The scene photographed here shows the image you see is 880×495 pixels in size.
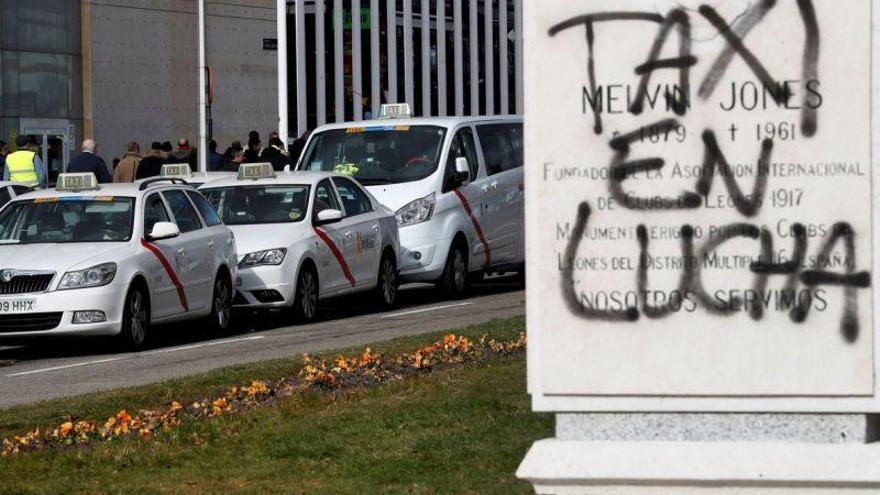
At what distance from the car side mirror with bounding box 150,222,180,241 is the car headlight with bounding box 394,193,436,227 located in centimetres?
494

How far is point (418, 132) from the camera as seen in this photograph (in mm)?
24062

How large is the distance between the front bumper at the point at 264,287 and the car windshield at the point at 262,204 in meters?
0.88

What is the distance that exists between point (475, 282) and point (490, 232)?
129 inches

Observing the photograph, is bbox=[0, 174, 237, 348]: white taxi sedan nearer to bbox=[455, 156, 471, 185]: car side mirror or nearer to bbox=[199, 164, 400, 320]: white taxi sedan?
bbox=[199, 164, 400, 320]: white taxi sedan

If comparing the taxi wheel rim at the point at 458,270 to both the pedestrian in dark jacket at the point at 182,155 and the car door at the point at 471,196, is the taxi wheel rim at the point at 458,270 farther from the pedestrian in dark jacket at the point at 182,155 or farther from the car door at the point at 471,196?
the pedestrian in dark jacket at the point at 182,155

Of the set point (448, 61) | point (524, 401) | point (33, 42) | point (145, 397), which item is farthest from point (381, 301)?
point (448, 61)

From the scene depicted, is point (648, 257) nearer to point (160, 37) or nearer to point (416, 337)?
point (416, 337)

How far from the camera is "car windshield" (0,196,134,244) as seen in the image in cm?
1869

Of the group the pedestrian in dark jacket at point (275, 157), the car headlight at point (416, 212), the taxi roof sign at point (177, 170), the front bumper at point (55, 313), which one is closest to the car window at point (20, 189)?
the taxi roof sign at point (177, 170)

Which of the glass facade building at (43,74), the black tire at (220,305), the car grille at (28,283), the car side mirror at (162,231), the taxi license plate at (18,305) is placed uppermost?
the glass facade building at (43,74)

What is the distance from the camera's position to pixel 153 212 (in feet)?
63.5

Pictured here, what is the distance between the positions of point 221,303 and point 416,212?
4.07 m

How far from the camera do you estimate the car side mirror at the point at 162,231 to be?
18672 mm

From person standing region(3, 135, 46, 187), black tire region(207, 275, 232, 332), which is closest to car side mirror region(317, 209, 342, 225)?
black tire region(207, 275, 232, 332)
